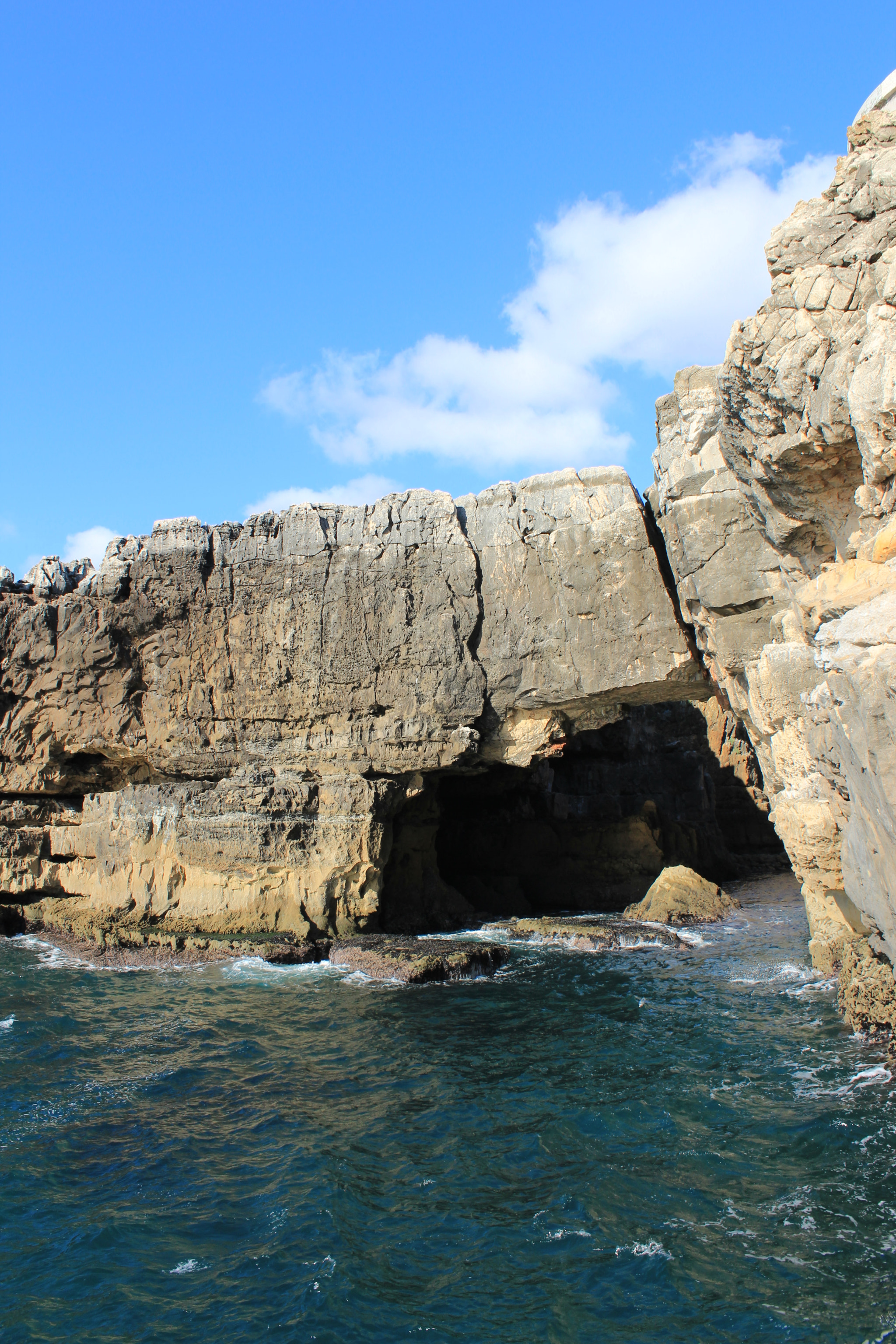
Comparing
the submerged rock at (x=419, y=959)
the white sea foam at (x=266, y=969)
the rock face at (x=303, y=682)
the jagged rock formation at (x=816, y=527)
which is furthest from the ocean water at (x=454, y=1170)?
the rock face at (x=303, y=682)

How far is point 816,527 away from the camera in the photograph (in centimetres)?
1488

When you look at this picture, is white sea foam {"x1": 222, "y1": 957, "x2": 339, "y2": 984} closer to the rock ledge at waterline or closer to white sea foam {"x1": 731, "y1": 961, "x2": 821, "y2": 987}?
the rock ledge at waterline

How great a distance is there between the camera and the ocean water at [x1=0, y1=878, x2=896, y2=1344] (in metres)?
7.63

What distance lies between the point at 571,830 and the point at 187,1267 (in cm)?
2526

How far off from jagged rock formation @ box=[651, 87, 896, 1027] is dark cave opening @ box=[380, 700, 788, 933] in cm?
939

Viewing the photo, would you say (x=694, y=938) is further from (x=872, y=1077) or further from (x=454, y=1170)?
(x=454, y=1170)

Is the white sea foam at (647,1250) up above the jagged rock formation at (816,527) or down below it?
below

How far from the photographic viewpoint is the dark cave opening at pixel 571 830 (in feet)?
89.5

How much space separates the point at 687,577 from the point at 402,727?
29.2ft

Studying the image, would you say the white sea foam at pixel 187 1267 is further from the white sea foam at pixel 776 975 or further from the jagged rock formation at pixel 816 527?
the white sea foam at pixel 776 975

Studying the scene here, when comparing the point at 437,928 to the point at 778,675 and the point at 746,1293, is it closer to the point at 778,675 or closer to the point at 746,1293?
the point at 778,675

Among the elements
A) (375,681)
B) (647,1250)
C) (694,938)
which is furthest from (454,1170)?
(375,681)

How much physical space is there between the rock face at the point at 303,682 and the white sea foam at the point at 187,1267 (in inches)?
564

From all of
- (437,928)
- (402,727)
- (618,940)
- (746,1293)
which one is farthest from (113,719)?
(746,1293)
